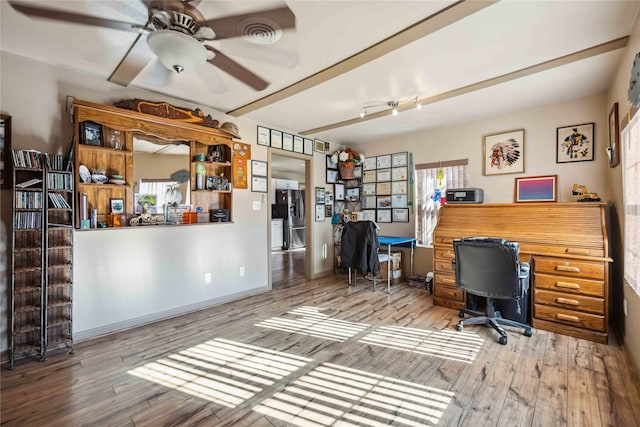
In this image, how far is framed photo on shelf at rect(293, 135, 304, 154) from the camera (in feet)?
14.9

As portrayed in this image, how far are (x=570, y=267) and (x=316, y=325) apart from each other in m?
2.43

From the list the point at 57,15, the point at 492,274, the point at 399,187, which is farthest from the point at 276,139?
the point at 492,274

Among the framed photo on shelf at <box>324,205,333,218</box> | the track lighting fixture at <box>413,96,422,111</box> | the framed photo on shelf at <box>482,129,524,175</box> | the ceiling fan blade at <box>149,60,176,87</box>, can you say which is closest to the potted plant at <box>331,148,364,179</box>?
the framed photo on shelf at <box>324,205,333,218</box>

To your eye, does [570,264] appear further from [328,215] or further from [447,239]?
[328,215]

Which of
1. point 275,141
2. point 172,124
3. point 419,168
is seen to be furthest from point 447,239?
point 172,124

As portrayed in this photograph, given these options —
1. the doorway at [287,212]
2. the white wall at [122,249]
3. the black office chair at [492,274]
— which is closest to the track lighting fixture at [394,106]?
the black office chair at [492,274]

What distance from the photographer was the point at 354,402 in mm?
1730

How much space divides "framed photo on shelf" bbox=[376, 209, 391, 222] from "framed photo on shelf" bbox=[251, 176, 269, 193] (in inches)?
80.7

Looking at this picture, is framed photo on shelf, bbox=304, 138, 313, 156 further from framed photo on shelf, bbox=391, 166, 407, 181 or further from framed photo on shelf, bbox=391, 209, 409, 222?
framed photo on shelf, bbox=391, 209, 409, 222

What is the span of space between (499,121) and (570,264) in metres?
2.00

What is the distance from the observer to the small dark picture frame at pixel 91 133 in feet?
8.23

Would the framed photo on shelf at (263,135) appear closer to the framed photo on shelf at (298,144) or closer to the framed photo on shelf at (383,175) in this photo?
the framed photo on shelf at (298,144)

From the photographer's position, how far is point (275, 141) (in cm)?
423

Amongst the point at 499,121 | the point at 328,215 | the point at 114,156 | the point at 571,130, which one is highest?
the point at 499,121
